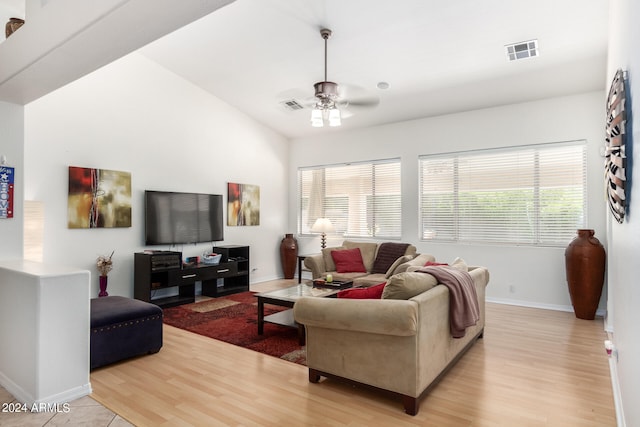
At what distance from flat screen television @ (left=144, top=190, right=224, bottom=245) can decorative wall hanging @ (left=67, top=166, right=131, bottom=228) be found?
315 mm

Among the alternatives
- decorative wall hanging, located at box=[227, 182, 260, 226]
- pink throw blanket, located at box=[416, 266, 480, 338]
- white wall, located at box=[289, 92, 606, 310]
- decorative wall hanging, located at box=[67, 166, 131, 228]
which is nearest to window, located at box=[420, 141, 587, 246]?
white wall, located at box=[289, 92, 606, 310]

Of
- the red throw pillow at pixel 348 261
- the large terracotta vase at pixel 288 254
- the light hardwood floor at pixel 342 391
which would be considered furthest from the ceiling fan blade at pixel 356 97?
the large terracotta vase at pixel 288 254

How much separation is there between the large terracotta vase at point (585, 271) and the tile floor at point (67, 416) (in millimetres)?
5056

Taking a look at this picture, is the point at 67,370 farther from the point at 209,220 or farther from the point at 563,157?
the point at 563,157

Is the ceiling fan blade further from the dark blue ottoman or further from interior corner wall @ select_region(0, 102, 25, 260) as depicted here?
interior corner wall @ select_region(0, 102, 25, 260)

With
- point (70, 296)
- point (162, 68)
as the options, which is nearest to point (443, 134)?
point (162, 68)

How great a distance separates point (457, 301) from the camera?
299 cm

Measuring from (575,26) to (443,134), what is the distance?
2.45 metres

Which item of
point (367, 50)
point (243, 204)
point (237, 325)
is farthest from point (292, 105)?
point (237, 325)

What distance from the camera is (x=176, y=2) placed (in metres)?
1.88

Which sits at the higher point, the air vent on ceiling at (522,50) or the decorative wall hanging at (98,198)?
the air vent on ceiling at (522,50)

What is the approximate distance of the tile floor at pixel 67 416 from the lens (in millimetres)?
2381

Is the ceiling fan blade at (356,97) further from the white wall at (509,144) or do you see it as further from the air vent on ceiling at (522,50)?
the white wall at (509,144)

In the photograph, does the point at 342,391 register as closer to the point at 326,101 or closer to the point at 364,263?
the point at 326,101
